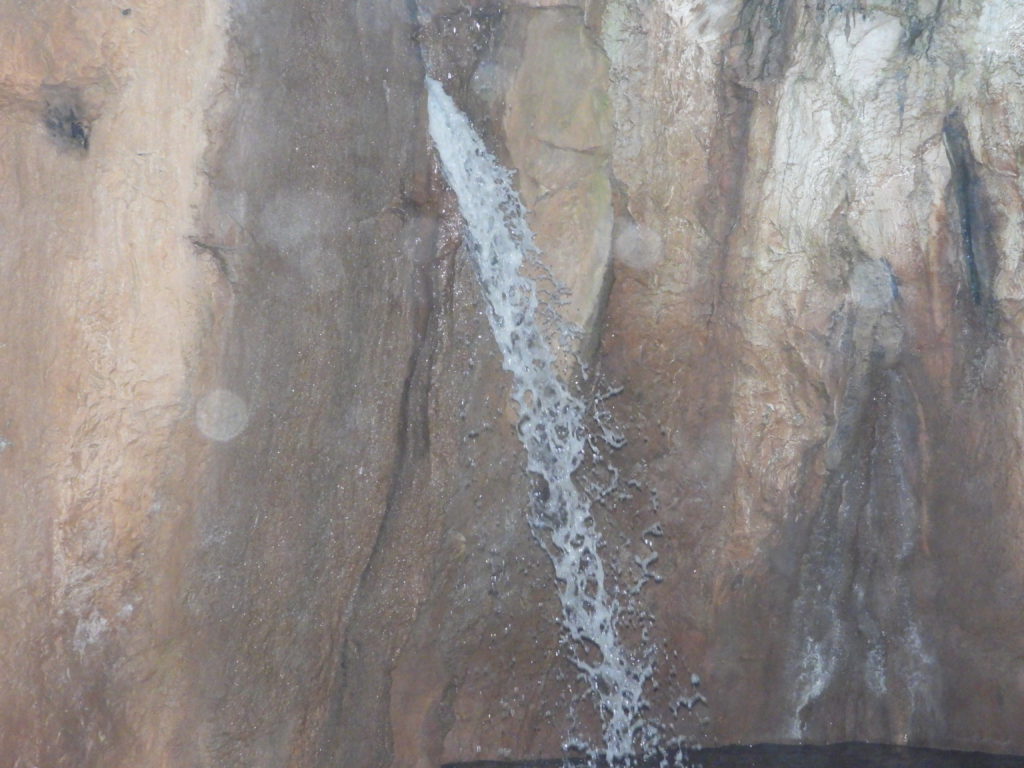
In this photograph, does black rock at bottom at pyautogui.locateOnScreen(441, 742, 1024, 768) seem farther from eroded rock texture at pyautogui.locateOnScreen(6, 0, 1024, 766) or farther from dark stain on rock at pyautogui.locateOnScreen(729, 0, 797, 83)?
dark stain on rock at pyautogui.locateOnScreen(729, 0, 797, 83)

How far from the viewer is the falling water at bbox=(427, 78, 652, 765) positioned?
403cm

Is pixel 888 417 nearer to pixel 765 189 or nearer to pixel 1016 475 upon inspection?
pixel 1016 475

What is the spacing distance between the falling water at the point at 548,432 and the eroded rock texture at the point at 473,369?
9 centimetres

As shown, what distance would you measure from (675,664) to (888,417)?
4.30 ft

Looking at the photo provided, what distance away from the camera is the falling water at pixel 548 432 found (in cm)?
403

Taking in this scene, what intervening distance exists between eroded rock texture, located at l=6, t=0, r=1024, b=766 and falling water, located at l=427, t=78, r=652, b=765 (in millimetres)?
88

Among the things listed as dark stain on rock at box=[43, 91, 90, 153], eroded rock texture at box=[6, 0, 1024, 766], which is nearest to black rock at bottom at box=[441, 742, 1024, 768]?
eroded rock texture at box=[6, 0, 1024, 766]

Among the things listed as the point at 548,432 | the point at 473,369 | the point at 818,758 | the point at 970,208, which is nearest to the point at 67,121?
the point at 473,369

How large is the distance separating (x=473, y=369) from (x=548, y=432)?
1.41ft

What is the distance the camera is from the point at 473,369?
389 cm

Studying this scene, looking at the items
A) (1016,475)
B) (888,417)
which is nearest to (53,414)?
(888,417)

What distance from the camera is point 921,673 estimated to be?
425 cm

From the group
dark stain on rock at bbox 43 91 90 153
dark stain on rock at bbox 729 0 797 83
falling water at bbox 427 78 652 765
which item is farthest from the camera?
dark stain on rock at bbox 729 0 797 83

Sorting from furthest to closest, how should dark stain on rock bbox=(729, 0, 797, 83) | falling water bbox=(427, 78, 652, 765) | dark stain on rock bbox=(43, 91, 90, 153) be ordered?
Answer: dark stain on rock bbox=(729, 0, 797, 83)
falling water bbox=(427, 78, 652, 765)
dark stain on rock bbox=(43, 91, 90, 153)
